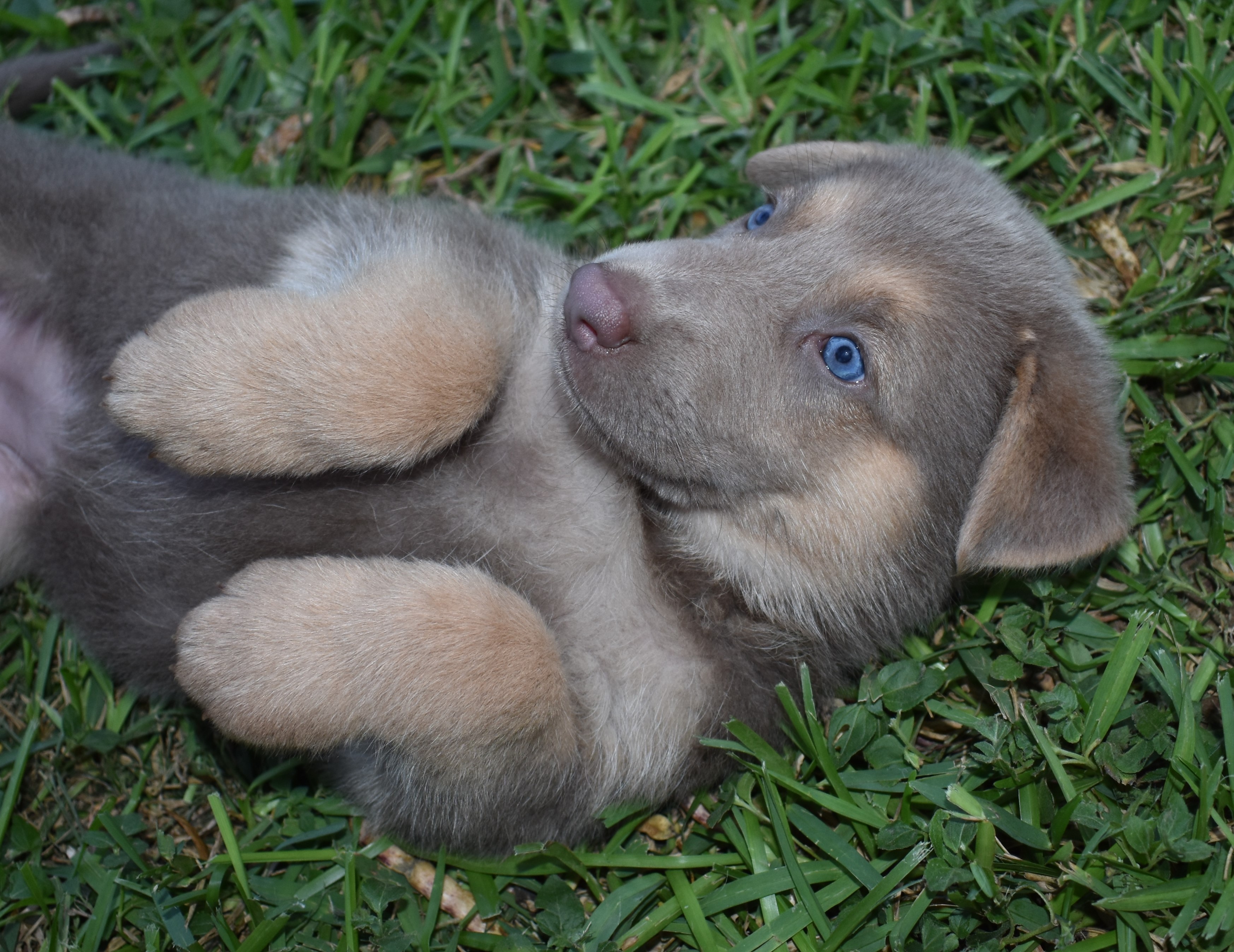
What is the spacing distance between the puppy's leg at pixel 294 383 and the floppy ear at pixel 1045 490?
1.51 metres

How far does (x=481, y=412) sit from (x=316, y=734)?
104 cm

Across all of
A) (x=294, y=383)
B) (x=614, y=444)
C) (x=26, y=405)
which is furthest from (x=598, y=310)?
(x=26, y=405)

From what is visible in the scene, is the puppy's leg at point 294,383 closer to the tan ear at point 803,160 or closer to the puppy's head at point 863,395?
the puppy's head at point 863,395

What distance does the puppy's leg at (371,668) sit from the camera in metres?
2.90

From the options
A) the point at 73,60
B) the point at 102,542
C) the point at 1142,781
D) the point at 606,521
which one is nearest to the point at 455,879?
the point at 606,521

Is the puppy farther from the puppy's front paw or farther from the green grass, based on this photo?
the green grass

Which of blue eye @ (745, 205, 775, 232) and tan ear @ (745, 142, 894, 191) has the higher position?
tan ear @ (745, 142, 894, 191)

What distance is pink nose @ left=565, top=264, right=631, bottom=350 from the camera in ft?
9.59

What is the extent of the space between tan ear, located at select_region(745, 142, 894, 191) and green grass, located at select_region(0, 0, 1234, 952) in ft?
2.18

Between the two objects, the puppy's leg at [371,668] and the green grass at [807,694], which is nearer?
the puppy's leg at [371,668]

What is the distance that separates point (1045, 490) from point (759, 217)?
1289mm

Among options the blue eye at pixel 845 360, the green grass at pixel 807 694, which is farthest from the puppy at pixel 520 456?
the green grass at pixel 807 694

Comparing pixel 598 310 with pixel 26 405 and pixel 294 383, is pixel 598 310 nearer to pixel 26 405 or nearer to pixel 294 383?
pixel 294 383

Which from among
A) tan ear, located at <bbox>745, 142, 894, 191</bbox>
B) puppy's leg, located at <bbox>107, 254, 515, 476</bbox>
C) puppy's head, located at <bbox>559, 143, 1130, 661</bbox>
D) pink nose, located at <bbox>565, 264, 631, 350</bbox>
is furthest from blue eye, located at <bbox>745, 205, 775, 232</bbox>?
puppy's leg, located at <bbox>107, 254, 515, 476</bbox>
